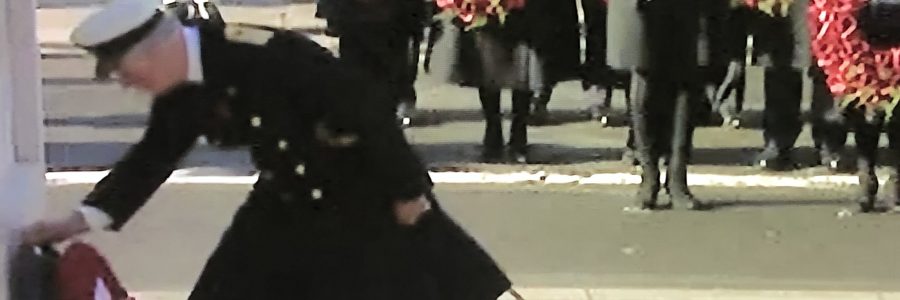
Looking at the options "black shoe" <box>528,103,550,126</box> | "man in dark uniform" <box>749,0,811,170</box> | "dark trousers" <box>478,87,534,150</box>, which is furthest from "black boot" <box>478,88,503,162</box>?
"man in dark uniform" <box>749,0,811,170</box>

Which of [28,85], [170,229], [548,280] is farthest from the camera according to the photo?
[170,229]

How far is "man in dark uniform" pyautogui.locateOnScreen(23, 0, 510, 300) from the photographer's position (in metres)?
2.61

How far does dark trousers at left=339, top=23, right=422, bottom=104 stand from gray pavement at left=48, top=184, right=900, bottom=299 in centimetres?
59

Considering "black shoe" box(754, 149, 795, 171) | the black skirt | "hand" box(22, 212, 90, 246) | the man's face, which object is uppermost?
the man's face

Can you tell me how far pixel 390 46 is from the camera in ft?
20.3

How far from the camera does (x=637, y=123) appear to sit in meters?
5.56

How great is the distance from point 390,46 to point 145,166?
11.2ft

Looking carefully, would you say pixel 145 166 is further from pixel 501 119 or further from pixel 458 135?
pixel 458 135

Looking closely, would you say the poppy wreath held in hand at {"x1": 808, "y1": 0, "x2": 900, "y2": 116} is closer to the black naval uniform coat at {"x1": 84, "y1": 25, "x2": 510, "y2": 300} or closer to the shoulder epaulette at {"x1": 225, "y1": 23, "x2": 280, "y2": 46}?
the black naval uniform coat at {"x1": 84, "y1": 25, "x2": 510, "y2": 300}

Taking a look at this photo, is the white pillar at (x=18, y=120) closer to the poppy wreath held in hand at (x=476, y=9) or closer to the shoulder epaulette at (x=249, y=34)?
the shoulder epaulette at (x=249, y=34)

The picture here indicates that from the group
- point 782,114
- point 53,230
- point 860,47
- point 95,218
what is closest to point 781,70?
point 782,114

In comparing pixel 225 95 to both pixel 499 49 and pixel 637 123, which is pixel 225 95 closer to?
pixel 637 123

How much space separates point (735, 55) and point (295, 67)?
373 centimetres

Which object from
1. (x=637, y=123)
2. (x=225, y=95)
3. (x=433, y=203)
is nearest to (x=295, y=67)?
(x=225, y=95)
